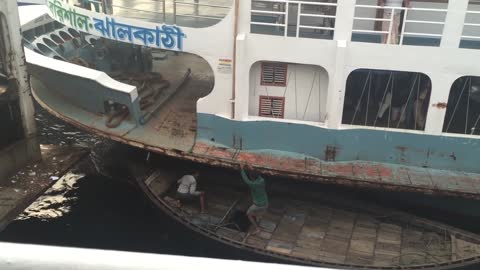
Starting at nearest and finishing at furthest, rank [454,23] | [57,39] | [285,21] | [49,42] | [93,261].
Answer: [93,261]
[454,23]
[285,21]
[49,42]
[57,39]

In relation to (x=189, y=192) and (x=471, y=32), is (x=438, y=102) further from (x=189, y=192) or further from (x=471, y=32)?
(x=189, y=192)

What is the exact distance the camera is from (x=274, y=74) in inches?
408

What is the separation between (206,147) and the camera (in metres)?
10.6

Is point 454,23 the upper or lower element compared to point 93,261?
lower

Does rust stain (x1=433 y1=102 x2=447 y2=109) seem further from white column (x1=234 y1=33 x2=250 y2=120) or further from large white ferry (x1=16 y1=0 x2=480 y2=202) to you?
white column (x1=234 y1=33 x2=250 y2=120)

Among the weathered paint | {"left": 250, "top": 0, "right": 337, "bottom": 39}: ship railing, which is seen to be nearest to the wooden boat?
the weathered paint

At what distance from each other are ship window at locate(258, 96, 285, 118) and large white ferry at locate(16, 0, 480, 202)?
0.02 m

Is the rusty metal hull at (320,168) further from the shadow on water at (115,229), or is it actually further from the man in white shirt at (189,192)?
the shadow on water at (115,229)

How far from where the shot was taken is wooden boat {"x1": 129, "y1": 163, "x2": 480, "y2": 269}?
9.41 m

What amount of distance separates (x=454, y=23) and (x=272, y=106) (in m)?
3.89

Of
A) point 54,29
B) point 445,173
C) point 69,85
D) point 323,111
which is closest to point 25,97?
point 69,85

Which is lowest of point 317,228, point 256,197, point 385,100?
point 317,228

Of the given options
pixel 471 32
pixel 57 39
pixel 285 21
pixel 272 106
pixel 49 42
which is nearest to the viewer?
pixel 285 21

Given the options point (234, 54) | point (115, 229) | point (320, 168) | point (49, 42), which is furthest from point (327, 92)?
Answer: point (49, 42)
